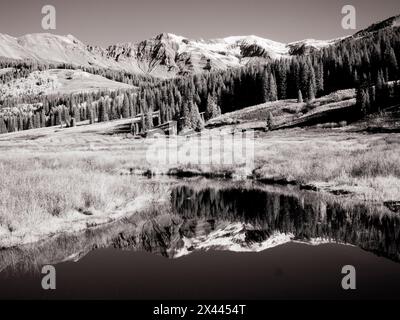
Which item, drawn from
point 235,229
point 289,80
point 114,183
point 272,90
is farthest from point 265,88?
point 235,229

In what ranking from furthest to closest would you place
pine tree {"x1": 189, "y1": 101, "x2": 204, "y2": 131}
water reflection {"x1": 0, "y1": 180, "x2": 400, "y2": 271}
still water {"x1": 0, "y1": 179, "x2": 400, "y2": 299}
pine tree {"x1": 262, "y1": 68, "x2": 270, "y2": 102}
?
pine tree {"x1": 262, "y1": 68, "x2": 270, "y2": 102} → pine tree {"x1": 189, "y1": 101, "x2": 204, "y2": 131} → water reflection {"x1": 0, "y1": 180, "x2": 400, "y2": 271} → still water {"x1": 0, "y1": 179, "x2": 400, "y2": 299}

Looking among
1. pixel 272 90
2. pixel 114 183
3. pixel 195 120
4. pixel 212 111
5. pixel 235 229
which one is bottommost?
pixel 235 229

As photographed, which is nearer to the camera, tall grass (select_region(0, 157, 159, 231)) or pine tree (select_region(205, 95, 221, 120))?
tall grass (select_region(0, 157, 159, 231))

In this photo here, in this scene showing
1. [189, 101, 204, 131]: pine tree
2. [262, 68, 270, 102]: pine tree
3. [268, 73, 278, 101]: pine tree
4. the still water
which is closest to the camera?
the still water

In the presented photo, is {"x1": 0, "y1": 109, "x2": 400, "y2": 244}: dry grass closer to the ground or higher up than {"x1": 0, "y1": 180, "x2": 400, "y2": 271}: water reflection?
higher up

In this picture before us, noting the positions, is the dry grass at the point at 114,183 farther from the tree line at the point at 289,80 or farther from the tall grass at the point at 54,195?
the tree line at the point at 289,80

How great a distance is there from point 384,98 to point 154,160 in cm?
6729

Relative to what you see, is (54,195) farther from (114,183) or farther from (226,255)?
(226,255)

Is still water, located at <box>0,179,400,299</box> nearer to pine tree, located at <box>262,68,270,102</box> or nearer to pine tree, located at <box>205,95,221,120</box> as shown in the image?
pine tree, located at <box>205,95,221,120</box>

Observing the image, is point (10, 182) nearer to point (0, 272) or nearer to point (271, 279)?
point (0, 272)

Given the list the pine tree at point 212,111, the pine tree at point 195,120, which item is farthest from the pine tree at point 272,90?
the pine tree at point 195,120

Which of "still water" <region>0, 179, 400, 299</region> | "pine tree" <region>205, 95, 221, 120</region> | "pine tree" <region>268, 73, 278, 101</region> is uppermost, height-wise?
"pine tree" <region>268, 73, 278, 101</region>

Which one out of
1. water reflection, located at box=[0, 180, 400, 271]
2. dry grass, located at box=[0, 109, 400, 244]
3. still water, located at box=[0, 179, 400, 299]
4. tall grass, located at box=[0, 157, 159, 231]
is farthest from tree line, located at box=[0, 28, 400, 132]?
still water, located at box=[0, 179, 400, 299]

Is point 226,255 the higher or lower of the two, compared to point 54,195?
lower
